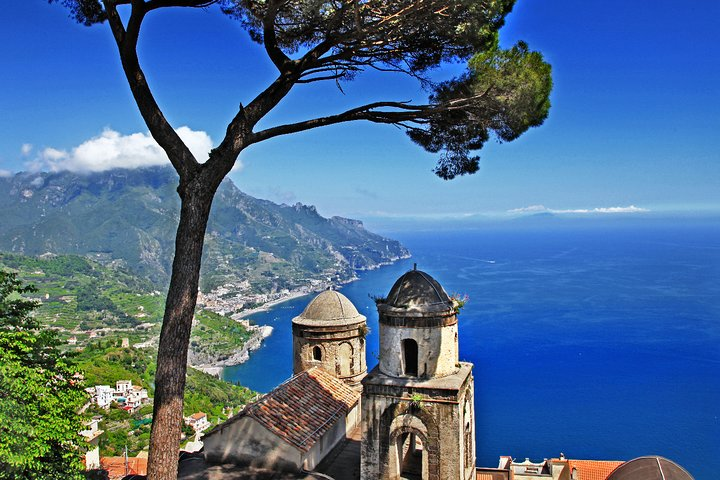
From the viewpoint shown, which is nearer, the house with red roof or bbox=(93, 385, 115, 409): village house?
the house with red roof

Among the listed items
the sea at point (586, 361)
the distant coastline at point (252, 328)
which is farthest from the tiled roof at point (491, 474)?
the distant coastline at point (252, 328)

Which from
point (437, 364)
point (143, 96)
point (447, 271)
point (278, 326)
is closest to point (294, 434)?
point (437, 364)

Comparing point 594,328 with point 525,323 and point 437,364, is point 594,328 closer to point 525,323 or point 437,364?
point 525,323

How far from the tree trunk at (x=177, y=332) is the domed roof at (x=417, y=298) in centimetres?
450

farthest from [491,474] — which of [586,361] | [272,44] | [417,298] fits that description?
[586,361]

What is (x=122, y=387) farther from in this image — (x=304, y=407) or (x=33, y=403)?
(x=33, y=403)

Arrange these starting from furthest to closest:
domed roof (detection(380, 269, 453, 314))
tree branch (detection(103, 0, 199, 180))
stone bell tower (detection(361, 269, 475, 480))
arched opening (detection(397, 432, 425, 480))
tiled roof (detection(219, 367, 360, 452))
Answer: arched opening (detection(397, 432, 425, 480)) → tiled roof (detection(219, 367, 360, 452)) → domed roof (detection(380, 269, 453, 314)) → stone bell tower (detection(361, 269, 475, 480)) → tree branch (detection(103, 0, 199, 180))

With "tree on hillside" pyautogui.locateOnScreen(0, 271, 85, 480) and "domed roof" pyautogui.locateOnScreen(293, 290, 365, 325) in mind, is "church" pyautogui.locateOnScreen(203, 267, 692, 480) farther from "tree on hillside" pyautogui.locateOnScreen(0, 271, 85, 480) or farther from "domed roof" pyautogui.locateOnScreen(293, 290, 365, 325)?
"tree on hillside" pyautogui.locateOnScreen(0, 271, 85, 480)

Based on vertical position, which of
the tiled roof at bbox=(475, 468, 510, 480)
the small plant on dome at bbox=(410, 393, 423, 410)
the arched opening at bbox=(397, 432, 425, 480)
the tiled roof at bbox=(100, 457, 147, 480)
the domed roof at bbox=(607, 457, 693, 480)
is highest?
the small plant on dome at bbox=(410, 393, 423, 410)

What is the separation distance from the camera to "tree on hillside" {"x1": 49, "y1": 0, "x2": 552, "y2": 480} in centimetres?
641

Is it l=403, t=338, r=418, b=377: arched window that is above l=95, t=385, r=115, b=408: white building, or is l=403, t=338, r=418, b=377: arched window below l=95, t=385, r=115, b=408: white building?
above

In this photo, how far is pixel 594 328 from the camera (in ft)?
245

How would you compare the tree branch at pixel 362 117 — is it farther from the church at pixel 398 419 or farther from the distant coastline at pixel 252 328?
the distant coastline at pixel 252 328

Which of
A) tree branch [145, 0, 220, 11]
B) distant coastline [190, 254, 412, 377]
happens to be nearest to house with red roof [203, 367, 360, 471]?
tree branch [145, 0, 220, 11]
